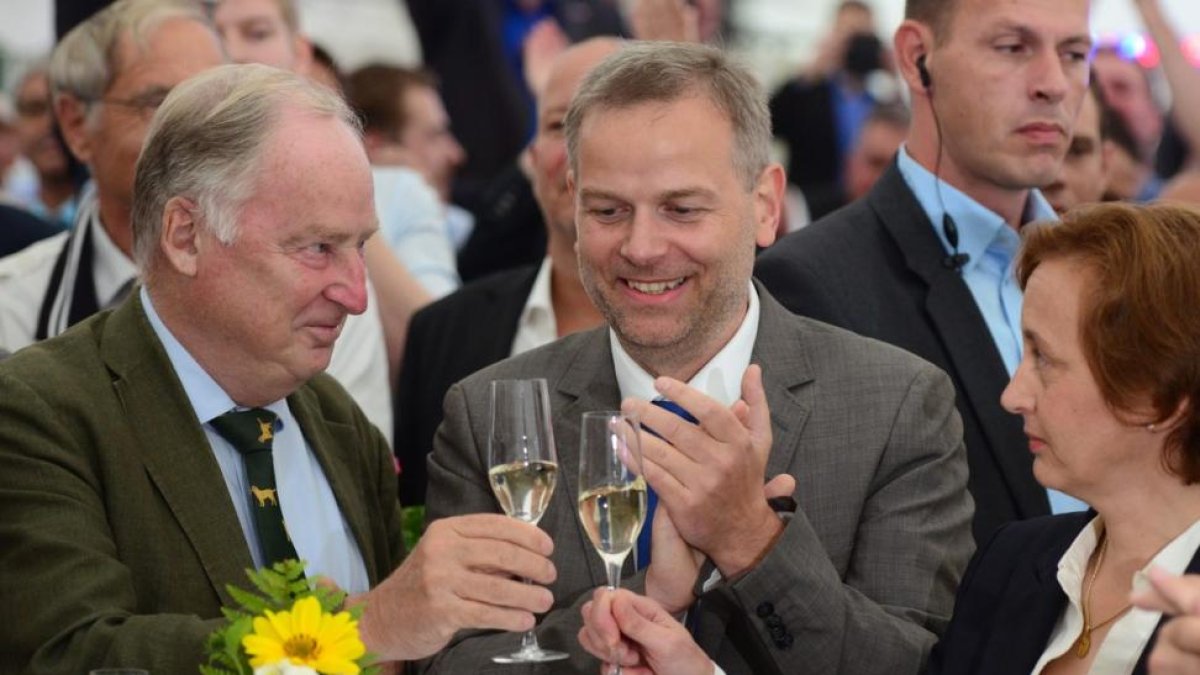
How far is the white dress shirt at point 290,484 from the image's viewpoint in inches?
146

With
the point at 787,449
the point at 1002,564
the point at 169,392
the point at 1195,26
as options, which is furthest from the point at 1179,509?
the point at 1195,26

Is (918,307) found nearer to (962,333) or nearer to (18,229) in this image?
(962,333)

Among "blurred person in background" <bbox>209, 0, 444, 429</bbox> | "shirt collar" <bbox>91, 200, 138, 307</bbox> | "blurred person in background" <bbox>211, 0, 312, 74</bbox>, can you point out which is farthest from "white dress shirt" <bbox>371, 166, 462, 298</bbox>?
"shirt collar" <bbox>91, 200, 138, 307</bbox>

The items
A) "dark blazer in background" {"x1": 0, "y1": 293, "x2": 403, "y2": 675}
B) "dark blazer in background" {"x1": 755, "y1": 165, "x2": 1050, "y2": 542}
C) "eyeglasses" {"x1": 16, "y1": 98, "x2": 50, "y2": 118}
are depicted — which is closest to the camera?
"dark blazer in background" {"x1": 0, "y1": 293, "x2": 403, "y2": 675}

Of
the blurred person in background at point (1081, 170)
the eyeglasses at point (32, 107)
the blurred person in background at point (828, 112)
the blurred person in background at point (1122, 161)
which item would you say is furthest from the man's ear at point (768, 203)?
the eyeglasses at point (32, 107)

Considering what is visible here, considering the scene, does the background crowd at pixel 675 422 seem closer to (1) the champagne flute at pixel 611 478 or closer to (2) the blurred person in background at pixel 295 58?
(1) the champagne flute at pixel 611 478

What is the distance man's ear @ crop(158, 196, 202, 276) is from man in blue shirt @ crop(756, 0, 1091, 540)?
1.52 m

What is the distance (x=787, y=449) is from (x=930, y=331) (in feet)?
3.52

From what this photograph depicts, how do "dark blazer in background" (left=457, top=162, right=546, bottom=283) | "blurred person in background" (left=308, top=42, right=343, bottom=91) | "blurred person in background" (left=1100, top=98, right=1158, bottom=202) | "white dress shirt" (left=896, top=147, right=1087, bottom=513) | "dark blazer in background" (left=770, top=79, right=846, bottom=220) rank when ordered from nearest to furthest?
"white dress shirt" (left=896, top=147, right=1087, bottom=513) → "blurred person in background" (left=308, top=42, right=343, bottom=91) → "dark blazer in background" (left=457, top=162, right=546, bottom=283) → "blurred person in background" (left=1100, top=98, right=1158, bottom=202) → "dark blazer in background" (left=770, top=79, right=846, bottom=220)

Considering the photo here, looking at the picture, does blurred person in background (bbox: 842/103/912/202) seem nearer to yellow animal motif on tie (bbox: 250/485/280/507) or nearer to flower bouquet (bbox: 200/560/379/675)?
yellow animal motif on tie (bbox: 250/485/280/507)

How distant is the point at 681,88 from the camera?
12.1 ft

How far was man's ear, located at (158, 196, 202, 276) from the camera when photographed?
12.0ft

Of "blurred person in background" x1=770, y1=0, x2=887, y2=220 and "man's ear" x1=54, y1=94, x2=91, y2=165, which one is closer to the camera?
"man's ear" x1=54, y1=94, x2=91, y2=165

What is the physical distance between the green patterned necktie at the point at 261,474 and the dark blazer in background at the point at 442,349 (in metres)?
1.56
